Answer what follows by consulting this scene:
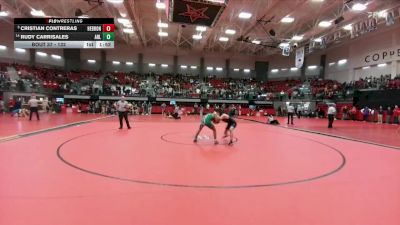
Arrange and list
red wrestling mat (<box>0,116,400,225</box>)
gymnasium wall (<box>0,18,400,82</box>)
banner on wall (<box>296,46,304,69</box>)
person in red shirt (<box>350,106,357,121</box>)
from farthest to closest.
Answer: gymnasium wall (<box>0,18,400,82</box>), person in red shirt (<box>350,106,357,121</box>), banner on wall (<box>296,46,304,69</box>), red wrestling mat (<box>0,116,400,225</box>)

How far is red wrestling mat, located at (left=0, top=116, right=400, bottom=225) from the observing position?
343cm

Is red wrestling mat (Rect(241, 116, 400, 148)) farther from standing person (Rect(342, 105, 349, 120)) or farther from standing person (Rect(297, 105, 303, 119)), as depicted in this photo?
standing person (Rect(297, 105, 303, 119))

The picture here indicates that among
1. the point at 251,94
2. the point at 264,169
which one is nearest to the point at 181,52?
the point at 251,94

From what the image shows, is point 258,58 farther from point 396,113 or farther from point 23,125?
point 23,125

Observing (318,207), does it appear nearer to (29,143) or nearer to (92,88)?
(29,143)

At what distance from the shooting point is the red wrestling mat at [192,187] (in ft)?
11.3

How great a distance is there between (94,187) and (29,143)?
18.0 feet

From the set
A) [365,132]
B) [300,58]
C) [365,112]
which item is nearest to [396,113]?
[365,112]

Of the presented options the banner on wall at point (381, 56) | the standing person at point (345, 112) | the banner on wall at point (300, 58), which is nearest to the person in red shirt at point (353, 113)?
the standing person at point (345, 112)

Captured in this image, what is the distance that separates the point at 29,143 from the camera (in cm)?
876

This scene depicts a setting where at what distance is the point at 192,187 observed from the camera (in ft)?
15.0

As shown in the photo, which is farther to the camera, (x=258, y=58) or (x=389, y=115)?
(x=258, y=58)
